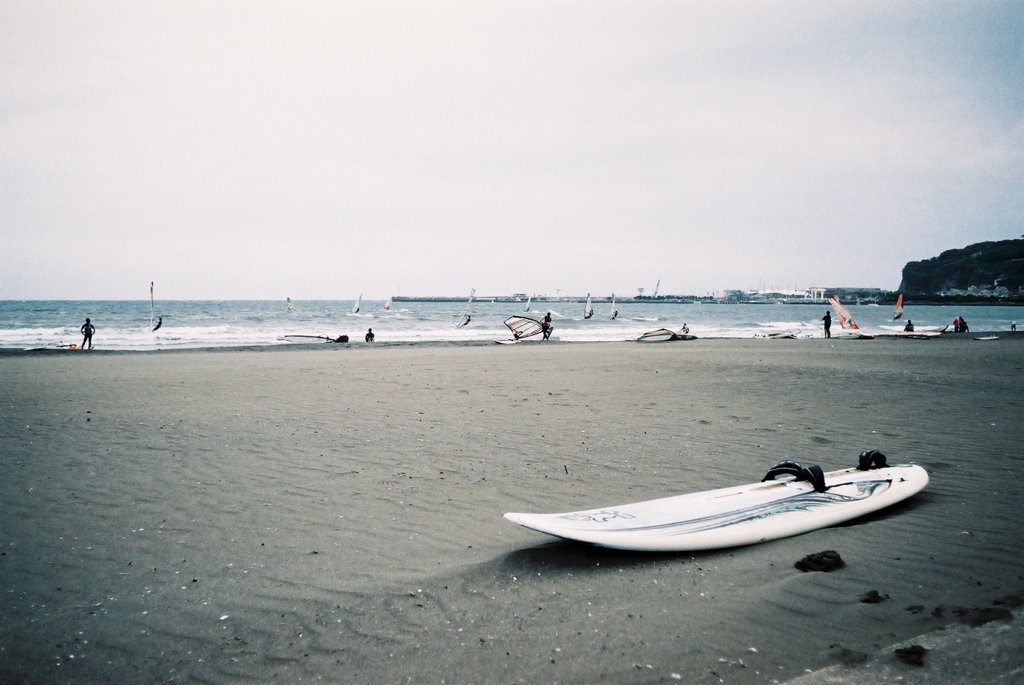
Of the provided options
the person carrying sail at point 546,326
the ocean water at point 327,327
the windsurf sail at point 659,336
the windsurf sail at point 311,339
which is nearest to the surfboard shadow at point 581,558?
the windsurf sail at point 659,336

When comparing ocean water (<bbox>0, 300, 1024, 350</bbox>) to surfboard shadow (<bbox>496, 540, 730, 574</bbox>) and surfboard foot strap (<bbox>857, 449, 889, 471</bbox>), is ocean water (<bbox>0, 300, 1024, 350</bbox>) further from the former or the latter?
surfboard shadow (<bbox>496, 540, 730, 574</bbox>)

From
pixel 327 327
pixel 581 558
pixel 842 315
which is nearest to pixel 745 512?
pixel 581 558

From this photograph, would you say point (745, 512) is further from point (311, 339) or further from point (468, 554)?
point (311, 339)

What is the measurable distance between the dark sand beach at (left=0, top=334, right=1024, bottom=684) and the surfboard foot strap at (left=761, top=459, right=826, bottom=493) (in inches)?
15.9

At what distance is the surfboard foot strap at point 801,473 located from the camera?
4.55 meters

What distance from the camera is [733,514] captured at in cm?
409

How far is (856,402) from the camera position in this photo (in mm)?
9039

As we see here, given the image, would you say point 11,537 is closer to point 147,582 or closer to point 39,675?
point 147,582

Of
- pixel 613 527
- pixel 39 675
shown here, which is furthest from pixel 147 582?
pixel 613 527

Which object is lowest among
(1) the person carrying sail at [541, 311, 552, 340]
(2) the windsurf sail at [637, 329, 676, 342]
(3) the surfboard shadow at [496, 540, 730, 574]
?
(3) the surfboard shadow at [496, 540, 730, 574]

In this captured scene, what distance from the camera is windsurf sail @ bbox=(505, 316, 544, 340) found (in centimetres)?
→ 2888

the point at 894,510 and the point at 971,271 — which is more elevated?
the point at 971,271

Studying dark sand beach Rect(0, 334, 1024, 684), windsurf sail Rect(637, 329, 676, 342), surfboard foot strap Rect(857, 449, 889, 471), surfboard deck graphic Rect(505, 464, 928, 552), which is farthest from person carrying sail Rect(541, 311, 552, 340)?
surfboard deck graphic Rect(505, 464, 928, 552)

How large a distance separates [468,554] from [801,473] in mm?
2711
